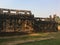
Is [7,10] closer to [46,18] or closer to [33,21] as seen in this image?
[33,21]

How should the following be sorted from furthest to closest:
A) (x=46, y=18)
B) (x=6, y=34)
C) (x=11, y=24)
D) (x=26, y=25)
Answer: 1. (x=46, y=18)
2. (x=26, y=25)
3. (x=11, y=24)
4. (x=6, y=34)

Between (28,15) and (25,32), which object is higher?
(28,15)

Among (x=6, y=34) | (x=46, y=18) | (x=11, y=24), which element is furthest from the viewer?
(x=46, y=18)

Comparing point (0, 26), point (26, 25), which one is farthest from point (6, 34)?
point (26, 25)

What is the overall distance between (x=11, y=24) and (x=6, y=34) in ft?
7.66

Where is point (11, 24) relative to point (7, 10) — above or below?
below

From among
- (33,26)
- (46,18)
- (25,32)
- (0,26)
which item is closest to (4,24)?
(0,26)

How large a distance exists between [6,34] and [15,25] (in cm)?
277

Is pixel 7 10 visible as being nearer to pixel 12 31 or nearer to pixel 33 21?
pixel 12 31

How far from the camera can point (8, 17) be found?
85.4ft

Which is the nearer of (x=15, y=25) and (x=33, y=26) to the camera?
(x=15, y=25)

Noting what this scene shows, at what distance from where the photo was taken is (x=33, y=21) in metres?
29.6

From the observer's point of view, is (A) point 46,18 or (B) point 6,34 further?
(A) point 46,18

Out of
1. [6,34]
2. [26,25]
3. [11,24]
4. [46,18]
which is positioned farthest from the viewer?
[46,18]
